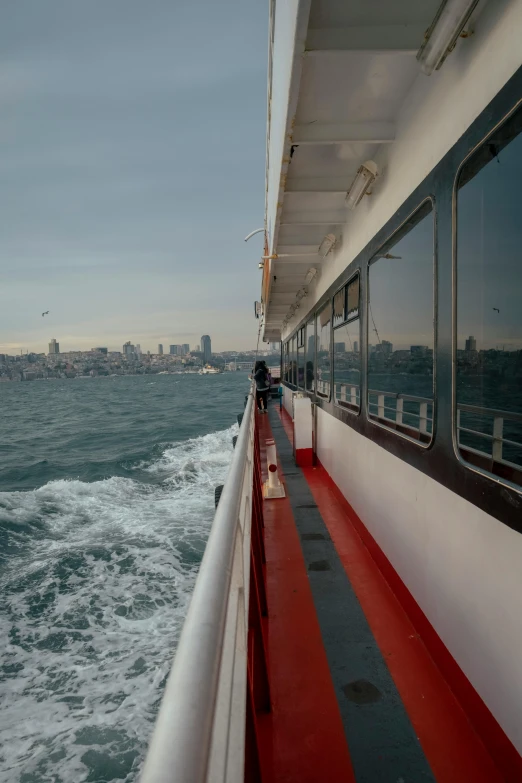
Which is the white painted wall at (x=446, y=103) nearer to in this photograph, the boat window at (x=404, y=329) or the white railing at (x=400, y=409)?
the boat window at (x=404, y=329)

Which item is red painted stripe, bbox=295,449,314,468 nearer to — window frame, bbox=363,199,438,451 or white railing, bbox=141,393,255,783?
window frame, bbox=363,199,438,451

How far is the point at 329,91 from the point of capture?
2.84 meters

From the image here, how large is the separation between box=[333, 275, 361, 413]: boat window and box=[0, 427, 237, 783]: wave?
123 inches

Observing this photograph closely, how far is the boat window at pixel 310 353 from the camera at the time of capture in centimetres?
883

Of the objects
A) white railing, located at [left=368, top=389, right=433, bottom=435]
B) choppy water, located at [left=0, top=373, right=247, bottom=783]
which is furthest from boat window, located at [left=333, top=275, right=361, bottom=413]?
choppy water, located at [left=0, top=373, right=247, bottom=783]

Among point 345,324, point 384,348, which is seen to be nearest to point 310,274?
point 345,324

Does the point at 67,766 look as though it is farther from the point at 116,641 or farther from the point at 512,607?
the point at 512,607

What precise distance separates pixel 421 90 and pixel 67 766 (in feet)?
16.3

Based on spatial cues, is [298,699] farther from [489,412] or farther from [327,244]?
[327,244]

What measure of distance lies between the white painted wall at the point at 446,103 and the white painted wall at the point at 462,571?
5.99 feet

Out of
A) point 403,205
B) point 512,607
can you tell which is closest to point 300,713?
point 512,607

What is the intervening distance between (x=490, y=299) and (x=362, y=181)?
7.02ft

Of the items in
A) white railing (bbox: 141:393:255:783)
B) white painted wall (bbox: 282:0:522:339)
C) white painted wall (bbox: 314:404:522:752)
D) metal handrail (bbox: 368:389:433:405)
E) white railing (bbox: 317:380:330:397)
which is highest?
white painted wall (bbox: 282:0:522:339)

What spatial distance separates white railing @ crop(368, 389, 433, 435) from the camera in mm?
3039
